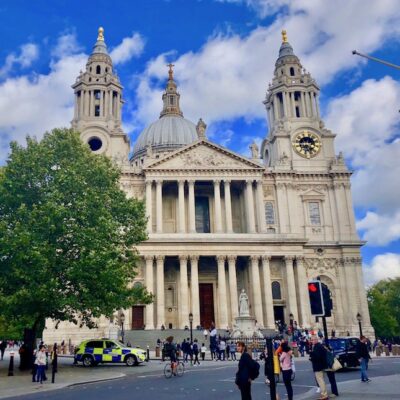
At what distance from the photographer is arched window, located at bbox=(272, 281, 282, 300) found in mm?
51406

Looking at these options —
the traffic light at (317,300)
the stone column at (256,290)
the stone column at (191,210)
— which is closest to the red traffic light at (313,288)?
the traffic light at (317,300)

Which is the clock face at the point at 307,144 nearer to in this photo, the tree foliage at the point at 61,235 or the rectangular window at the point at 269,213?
the rectangular window at the point at 269,213

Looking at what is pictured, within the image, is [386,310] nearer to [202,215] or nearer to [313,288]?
[202,215]

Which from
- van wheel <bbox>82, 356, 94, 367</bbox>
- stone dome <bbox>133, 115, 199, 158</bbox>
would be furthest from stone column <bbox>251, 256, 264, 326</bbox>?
stone dome <bbox>133, 115, 199, 158</bbox>

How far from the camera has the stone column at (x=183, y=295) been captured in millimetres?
47438

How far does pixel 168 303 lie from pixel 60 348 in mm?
12289

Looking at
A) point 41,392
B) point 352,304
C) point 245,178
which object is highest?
point 245,178

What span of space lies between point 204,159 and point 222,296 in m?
15.8

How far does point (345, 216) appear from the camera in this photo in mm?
55562

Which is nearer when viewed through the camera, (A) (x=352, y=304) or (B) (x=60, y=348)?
(B) (x=60, y=348)

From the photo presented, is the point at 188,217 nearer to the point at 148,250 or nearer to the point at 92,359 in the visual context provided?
the point at 148,250

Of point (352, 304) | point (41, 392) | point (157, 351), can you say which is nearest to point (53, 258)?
point (41, 392)

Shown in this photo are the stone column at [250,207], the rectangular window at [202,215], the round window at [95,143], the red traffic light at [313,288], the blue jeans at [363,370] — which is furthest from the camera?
the round window at [95,143]

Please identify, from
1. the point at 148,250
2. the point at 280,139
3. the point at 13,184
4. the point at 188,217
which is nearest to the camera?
the point at 13,184
